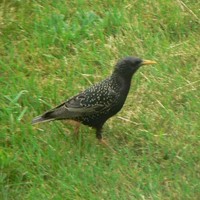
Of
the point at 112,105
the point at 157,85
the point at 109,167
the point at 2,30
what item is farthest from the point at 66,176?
the point at 2,30

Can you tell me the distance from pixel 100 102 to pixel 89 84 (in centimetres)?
78

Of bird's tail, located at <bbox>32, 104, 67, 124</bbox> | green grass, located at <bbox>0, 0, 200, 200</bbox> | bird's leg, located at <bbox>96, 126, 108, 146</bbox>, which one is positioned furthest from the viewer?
bird's leg, located at <bbox>96, 126, 108, 146</bbox>

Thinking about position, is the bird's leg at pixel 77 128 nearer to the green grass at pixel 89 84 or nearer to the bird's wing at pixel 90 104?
the green grass at pixel 89 84

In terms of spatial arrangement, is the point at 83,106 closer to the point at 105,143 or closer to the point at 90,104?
the point at 90,104

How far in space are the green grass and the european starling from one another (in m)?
0.19

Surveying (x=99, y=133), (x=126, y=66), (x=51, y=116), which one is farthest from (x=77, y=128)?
(x=126, y=66)

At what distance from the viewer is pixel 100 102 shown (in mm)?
5336

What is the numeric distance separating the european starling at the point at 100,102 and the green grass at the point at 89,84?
0.19 meters

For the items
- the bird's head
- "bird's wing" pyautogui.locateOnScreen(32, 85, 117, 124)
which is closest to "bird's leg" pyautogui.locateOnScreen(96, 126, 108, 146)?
"bird's wing" pyautogui.locateOnScreen(32, 85, 117, 124)

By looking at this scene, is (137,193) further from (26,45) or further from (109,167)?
(26,45)

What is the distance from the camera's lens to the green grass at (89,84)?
5.02 m

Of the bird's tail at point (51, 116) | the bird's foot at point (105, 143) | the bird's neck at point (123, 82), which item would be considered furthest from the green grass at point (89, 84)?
the bird's neck at point (123, 82)

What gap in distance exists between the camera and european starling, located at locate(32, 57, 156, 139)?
209 inches

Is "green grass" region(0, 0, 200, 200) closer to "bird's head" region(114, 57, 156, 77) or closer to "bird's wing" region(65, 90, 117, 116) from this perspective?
"bird's wing" region(65, 90, 117, 116)
